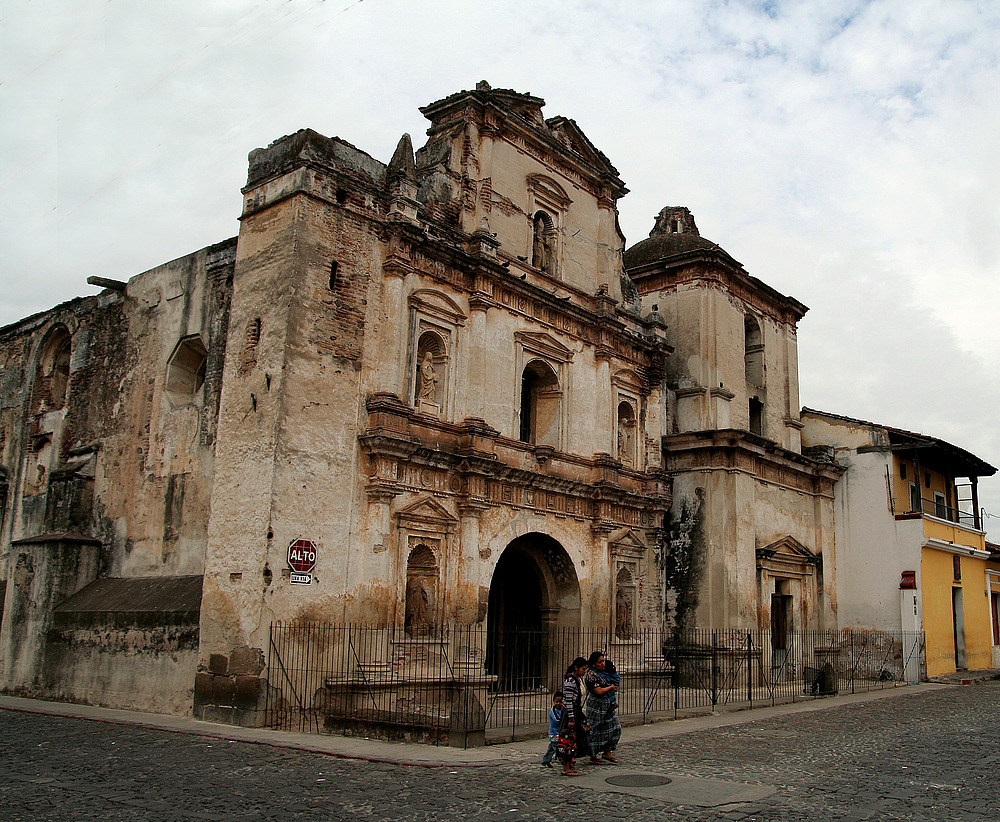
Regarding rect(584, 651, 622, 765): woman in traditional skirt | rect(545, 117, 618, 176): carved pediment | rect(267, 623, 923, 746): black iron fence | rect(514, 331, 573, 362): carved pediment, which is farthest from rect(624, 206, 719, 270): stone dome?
rect(584, 651, 622, 765): woman in traditional skirt

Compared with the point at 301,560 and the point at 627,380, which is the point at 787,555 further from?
the point at 301,560

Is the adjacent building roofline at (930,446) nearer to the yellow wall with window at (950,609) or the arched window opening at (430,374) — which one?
the yellow wall with window at (950,609)

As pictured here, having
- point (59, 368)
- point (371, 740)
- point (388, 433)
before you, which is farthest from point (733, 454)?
point (59, 368)

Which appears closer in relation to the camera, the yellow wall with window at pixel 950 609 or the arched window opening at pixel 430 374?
the arched window opening at pixel 430 374

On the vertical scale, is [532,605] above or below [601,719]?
above

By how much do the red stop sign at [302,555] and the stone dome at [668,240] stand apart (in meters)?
14.6

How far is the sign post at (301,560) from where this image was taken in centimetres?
1399

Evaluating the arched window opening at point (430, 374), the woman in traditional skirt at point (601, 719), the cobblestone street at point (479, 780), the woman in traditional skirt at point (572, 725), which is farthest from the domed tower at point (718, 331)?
the woman in traditional skirt at point (572, 725)

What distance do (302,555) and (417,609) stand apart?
2.85 metres

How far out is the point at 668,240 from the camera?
1041 inches

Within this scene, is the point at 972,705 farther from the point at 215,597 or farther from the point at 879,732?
the point at 215,597

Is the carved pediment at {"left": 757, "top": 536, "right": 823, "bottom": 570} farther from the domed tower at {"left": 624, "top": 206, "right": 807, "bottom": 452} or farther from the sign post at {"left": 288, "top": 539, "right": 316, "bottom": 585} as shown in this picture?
the sign post at {"left": 288, "top": 539, "right": 316, "bottom": 585}

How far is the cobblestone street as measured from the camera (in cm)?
801

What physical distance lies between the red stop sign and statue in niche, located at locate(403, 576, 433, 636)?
2285 millimetres
